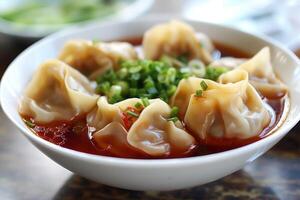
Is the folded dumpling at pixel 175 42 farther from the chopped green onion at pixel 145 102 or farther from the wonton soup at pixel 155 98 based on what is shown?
the chopped green onion at pixel 145 102

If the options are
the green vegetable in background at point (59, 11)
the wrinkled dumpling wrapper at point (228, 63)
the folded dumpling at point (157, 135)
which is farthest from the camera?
the green vegetable in background at point (59, 11)

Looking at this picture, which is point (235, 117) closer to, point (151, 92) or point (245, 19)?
point (151, 92)

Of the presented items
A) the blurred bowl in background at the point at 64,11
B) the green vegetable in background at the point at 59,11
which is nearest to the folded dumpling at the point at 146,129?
the blurred bowl in background at the point at 64,11

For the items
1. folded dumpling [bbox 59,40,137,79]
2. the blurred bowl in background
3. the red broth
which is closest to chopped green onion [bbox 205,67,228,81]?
the red broth

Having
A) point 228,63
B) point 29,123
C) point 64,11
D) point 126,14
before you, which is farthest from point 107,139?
point 64,11

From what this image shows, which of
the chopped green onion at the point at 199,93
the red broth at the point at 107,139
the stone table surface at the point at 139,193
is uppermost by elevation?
the chopped green onion at the point at 199,93

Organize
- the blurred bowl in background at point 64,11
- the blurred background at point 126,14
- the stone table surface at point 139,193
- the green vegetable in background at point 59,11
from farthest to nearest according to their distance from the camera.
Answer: the green vegetable in background at point 59,11 < the blurred bowl in background at point 64,11 < the blurred background at point 126,14 < the stone table surface at point 139,193

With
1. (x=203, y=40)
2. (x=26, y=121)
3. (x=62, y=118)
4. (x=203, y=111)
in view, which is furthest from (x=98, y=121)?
(x=203, y=40)
